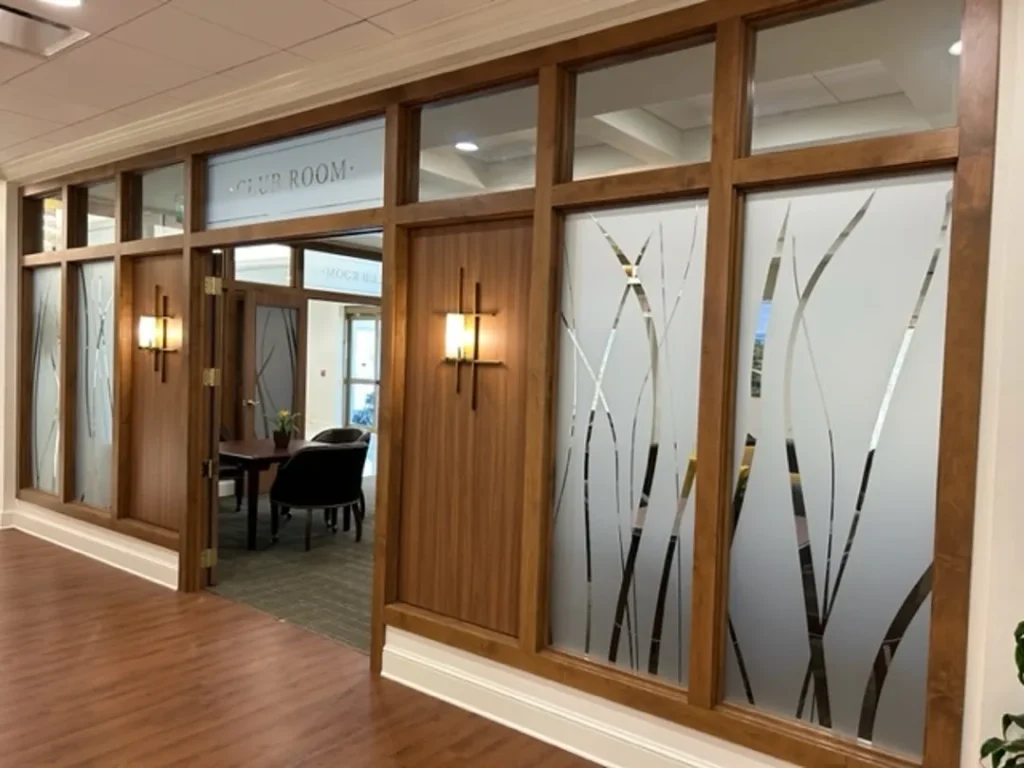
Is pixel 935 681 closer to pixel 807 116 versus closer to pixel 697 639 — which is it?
pixel 697 639

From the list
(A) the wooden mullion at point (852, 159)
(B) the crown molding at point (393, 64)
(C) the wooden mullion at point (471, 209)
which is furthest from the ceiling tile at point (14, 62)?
(A) the wooden mullion at point (852, 159)

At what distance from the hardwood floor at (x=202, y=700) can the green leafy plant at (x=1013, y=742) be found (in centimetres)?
155

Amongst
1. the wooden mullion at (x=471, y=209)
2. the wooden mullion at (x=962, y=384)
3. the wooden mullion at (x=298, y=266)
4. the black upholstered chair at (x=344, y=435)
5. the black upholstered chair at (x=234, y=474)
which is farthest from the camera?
the wooden mullion at (x=298, y=266)

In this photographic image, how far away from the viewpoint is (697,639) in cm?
288

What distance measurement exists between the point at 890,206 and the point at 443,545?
244cm

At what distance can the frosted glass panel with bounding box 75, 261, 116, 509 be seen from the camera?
5.78 m

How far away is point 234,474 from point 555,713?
17.3ft

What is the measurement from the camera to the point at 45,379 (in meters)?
6.51

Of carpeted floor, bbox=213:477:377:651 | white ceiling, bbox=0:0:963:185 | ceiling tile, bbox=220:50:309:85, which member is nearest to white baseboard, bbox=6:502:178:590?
carpeted floor, bbox=213:477:377:651

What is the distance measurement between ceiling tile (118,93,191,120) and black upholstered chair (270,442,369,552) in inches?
108

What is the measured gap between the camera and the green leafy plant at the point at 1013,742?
75.9 inches

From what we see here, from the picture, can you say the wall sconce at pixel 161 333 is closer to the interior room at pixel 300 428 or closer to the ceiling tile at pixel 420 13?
the interior room at pixel 300 428

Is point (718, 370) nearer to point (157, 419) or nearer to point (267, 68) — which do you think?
point (267, 68)

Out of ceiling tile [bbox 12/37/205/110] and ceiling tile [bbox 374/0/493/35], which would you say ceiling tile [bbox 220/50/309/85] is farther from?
ceiling tile [bbox 374/0/493/35]
